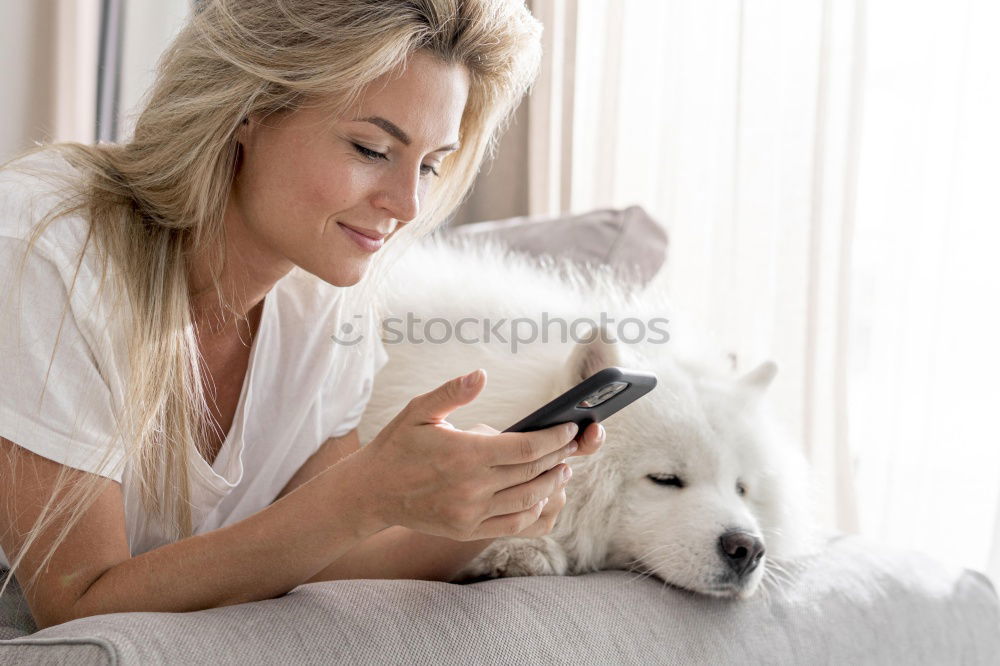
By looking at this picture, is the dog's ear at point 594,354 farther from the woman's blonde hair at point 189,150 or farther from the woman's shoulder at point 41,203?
the woman's shoulder at point 41,203

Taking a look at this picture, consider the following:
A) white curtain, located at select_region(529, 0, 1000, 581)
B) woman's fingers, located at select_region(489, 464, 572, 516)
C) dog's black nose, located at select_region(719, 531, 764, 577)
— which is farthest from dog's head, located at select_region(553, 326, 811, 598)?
white curtain, located at select_region(529, 0, 1000, 581)

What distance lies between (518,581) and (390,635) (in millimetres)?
214

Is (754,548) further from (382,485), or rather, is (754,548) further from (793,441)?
(382,485)

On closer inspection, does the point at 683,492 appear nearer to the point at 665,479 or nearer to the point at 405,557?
the point at 665,479

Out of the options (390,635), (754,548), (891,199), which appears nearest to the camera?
(390,635)

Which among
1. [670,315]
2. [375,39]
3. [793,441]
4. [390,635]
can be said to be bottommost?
[390,635]

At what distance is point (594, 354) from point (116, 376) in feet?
1.95

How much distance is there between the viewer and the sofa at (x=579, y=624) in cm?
77

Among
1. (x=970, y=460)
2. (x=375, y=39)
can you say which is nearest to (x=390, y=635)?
(x=375, y=39)

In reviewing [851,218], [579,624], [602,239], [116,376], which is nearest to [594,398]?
[579,624]

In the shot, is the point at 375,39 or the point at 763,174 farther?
the point at 763,174

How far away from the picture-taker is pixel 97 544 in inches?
36.0

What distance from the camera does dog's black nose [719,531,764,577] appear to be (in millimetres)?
1093

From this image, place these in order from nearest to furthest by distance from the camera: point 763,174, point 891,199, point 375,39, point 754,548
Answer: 1. point 375,39
2. point 754,548
3. point 891,199
4. point 763,174
